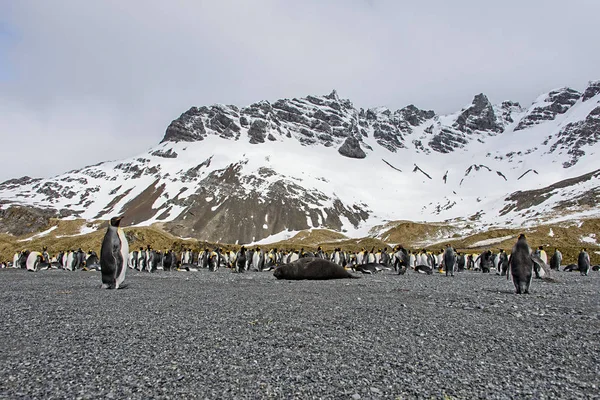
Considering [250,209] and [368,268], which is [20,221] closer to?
[250,209]

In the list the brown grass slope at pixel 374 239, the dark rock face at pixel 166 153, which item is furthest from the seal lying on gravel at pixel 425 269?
the dark rock face at pixel 166 153

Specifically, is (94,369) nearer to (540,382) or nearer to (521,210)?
(540,382)

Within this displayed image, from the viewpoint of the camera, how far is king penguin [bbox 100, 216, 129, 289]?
12750 millimetres

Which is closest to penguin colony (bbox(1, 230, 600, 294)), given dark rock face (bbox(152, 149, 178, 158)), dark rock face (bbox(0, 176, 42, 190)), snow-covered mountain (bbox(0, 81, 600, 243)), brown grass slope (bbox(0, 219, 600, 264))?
brown grass slope (bbox(0, 219, 600, 264))

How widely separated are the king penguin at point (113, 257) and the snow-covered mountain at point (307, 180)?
8396 cm

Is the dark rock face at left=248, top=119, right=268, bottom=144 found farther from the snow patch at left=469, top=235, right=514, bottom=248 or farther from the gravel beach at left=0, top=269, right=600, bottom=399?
the gravel beach at left=0, top=269, right=600, bottom=399

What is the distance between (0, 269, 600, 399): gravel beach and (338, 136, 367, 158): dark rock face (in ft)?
566

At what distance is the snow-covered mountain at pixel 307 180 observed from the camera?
111250mm

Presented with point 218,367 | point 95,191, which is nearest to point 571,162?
point 95,191

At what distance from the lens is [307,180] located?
140375mm

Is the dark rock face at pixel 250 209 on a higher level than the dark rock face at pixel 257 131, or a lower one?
lower

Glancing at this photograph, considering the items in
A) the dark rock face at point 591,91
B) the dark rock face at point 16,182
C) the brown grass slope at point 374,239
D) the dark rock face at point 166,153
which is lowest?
the brown grass slope at point 374,239

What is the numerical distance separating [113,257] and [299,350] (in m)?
8.89

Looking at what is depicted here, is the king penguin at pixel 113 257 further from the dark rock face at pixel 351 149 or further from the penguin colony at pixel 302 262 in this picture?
the dark rock face at pixel 351 149
